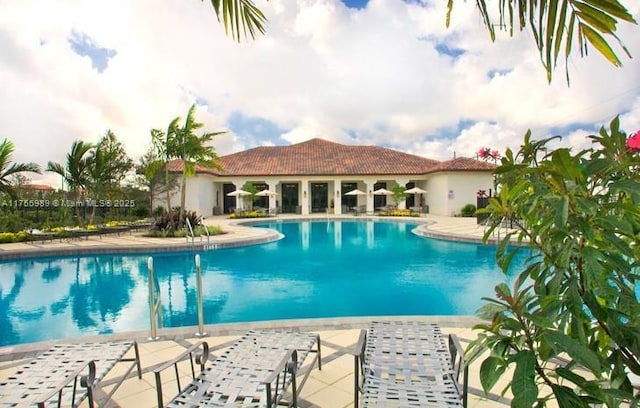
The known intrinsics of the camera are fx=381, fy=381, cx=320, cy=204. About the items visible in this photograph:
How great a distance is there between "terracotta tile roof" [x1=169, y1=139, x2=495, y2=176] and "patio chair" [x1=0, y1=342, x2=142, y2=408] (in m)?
24.2

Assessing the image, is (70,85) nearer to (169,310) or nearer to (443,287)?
(169,310)

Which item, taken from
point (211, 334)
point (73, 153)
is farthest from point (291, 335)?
point (73, 153)

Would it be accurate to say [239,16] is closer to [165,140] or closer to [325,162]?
[165,140]

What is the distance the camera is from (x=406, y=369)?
286cm

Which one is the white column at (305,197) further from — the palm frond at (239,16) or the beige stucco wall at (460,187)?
the palm frond at (239,16)

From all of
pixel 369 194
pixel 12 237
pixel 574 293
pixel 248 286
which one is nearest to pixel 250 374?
pixel 574 293

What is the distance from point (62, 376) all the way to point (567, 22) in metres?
3.66

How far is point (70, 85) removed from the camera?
10828 millimetres

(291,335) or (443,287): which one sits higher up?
(291,335)

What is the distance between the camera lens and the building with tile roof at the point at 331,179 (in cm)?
2678

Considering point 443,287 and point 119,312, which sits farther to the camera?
point 443,287

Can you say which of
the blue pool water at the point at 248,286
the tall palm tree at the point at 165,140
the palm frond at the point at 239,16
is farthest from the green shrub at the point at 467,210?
the palm frond at the point at 239,16

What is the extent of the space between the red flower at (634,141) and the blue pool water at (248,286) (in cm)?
572

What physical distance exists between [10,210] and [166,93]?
10312mm
